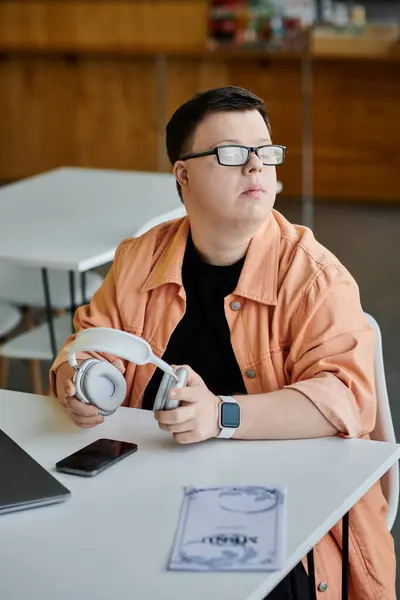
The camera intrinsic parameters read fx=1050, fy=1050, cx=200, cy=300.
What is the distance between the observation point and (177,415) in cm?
155

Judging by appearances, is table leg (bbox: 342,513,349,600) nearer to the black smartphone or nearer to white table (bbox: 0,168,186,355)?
the black smartphone

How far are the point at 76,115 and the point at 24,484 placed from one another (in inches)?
248

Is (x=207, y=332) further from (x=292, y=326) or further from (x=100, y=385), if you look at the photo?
(x=100, y=385)

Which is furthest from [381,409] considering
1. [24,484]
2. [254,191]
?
[24,484]

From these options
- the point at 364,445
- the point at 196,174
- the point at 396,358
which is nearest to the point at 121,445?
the point at 364,445

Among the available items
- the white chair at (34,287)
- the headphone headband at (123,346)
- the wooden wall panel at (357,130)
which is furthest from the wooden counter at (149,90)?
the headphone headband at (123,346)

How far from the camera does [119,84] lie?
7.37 meters

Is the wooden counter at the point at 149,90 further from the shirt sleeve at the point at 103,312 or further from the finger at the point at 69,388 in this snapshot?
the finger at the point at 69,388

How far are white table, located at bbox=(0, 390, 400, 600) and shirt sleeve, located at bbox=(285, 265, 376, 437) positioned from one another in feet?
0.24

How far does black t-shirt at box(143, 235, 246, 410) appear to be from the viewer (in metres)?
1.86

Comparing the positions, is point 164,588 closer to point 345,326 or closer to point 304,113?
point 345,326

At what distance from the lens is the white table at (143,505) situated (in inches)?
48.3

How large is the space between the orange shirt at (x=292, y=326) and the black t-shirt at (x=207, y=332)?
0.03 meters

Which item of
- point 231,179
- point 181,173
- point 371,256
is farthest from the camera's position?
point 371,256
